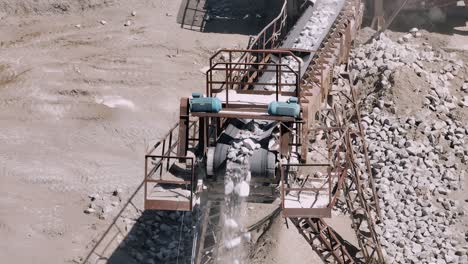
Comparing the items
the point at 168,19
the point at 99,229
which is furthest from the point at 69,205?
the point at 168,19

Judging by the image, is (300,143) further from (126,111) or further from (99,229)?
(126,111)

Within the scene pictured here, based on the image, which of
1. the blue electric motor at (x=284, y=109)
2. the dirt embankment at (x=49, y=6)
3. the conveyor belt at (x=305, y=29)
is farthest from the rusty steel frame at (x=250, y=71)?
the dirt embankment at (x=49, y=6)

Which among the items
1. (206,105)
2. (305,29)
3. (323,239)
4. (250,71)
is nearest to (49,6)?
(305,29)

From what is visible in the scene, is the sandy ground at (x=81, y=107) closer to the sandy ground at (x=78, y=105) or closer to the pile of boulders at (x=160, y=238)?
the sandy ground at (x=78, y=105)

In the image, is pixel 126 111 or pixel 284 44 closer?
pixel 284 44

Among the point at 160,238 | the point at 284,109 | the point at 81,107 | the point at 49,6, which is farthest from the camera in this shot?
the point at 49,6

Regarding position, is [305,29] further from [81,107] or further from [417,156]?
[81,107]
